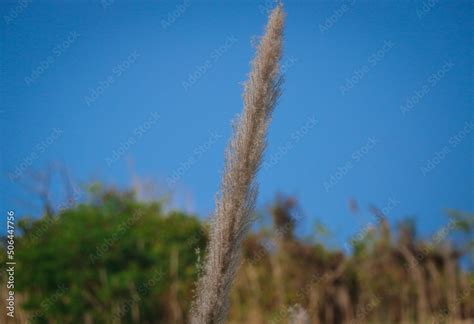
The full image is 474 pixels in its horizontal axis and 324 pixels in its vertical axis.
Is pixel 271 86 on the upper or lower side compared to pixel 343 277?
lower

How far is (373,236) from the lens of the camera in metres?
7.61

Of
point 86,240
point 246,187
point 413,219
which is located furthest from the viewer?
point 413,219

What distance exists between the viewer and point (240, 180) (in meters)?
1.68

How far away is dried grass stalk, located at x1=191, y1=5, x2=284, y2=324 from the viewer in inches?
66.4

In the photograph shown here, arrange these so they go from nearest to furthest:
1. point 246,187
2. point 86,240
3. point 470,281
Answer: point 246,187, point 470,281, point 86,240

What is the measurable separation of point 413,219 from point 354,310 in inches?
68.1

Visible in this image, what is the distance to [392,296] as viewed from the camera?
24.4ft

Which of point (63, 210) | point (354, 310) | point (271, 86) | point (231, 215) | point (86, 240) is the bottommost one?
point (231, 215)

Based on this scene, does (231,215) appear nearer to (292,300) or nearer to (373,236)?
(292,300)

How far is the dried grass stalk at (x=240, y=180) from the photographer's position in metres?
1.69

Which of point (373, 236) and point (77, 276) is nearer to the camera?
point (77, 276)

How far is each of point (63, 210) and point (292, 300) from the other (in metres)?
3.27

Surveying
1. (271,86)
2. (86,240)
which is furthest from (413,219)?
(271,86)

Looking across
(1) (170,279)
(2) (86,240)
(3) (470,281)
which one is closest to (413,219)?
(3) (470,281)
